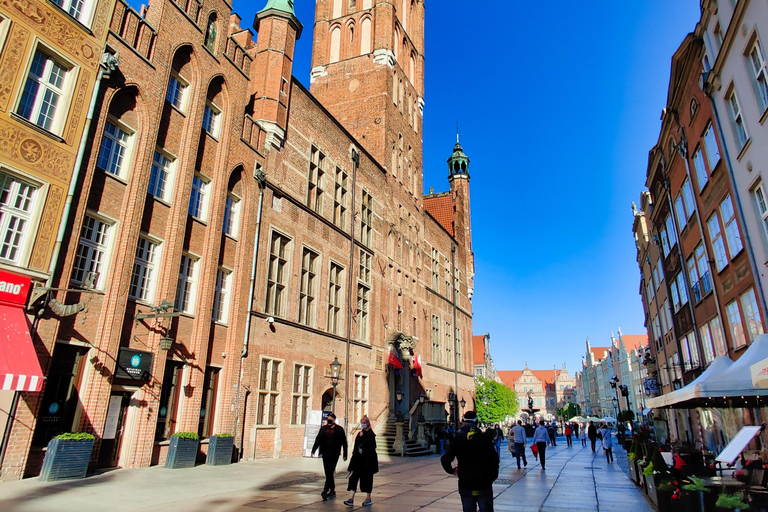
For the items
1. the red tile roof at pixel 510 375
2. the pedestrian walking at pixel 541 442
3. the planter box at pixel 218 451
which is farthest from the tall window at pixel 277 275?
the red tile roof at pixel 510 375

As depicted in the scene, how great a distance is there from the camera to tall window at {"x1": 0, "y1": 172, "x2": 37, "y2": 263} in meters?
10.5

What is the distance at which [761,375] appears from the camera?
774 centimetres

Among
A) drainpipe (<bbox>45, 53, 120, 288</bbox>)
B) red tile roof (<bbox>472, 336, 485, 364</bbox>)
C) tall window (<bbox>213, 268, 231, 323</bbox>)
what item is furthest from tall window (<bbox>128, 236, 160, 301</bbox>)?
red tile roof (<bbox>472, 336, 485, 364</bbox>)

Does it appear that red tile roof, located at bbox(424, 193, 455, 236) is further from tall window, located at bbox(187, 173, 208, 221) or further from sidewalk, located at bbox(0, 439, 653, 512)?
sidewalk, located at bbox(0, 439, 653, 512)

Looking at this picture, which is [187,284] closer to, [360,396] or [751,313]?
[360,396]

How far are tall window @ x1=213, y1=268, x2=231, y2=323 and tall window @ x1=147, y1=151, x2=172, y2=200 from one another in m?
3.24

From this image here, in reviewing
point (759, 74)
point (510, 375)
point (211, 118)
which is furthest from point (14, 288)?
point (510, 375)

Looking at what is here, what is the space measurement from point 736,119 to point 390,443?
Result: 63.7 ft

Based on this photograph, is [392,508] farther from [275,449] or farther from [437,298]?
[437,298]

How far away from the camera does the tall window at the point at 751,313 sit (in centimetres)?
1498

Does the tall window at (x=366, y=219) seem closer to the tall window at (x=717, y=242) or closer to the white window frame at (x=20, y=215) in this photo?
the tall window at (x=717, y=242)

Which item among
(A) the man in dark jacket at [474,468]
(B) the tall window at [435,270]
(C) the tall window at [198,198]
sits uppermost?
(B) the tall window at [435,270]

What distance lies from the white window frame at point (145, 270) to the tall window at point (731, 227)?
1817 cm

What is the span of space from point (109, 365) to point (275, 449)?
24.6ft
